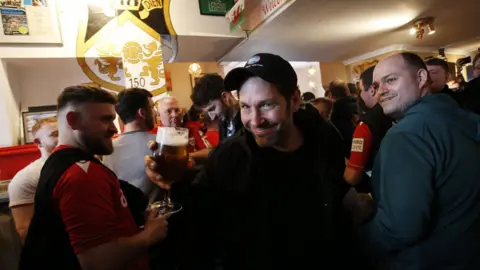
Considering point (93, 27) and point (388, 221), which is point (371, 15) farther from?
point (388, 221)

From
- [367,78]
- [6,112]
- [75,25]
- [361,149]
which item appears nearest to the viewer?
[361,149]

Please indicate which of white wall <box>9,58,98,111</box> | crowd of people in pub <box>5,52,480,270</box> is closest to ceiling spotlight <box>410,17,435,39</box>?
crowd of people in pub <box>5,52,480,270</box>

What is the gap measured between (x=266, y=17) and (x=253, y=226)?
9.71 ft

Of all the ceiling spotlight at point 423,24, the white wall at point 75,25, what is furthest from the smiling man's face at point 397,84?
the ceiling spotlight at point 423,24

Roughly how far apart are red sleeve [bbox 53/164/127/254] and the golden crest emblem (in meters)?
2.20

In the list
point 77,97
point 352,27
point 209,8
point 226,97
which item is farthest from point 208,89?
point 352,27

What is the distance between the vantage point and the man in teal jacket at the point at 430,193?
0.95 meters

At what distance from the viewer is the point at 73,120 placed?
1117mm

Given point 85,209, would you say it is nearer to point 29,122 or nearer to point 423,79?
point 423,79

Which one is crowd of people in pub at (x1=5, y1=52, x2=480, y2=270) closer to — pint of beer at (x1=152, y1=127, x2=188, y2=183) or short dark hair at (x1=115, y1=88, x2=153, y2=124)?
pint of beer at (x1=152, y1=127, x2=188, y2=183)

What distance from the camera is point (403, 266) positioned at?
103 cm

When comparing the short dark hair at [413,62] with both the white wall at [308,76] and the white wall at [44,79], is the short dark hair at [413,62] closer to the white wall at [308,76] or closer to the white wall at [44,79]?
the white wall at [44,79]

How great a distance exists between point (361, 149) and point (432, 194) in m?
0.82

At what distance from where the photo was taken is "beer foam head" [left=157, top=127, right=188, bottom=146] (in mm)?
1015
